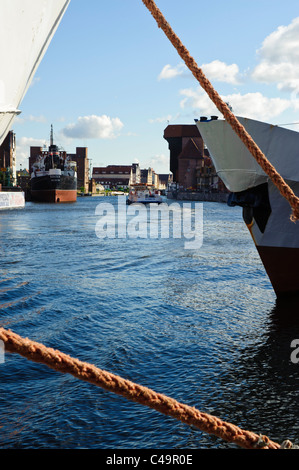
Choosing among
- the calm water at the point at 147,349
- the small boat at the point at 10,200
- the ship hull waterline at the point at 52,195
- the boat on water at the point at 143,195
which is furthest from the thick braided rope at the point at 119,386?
the ship hull waterline at the point at 52,195

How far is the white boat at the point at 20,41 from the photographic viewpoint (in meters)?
2.44

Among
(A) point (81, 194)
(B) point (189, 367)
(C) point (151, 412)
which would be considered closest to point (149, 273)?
(B) point (189, 367)

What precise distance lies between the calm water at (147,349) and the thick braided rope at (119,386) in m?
2.84

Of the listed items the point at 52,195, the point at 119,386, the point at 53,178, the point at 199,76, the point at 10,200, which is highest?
the point at 53,178

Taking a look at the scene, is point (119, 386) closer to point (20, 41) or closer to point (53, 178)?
point (20, 41)

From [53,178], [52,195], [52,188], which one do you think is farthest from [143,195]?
[52,195]

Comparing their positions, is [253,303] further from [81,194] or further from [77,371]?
[81,194]

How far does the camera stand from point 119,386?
7.60 ft

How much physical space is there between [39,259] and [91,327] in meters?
10.8

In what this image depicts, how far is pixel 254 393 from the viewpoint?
660cm

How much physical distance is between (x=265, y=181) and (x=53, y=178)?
255 feet

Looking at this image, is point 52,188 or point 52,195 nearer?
point 52,188

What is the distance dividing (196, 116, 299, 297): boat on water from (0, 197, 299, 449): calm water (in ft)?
5.05

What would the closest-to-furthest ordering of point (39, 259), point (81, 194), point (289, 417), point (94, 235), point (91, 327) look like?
point (289, 417)
point (91, 327)
point (39, 259)
point (94, 235)
point (81, 194)
